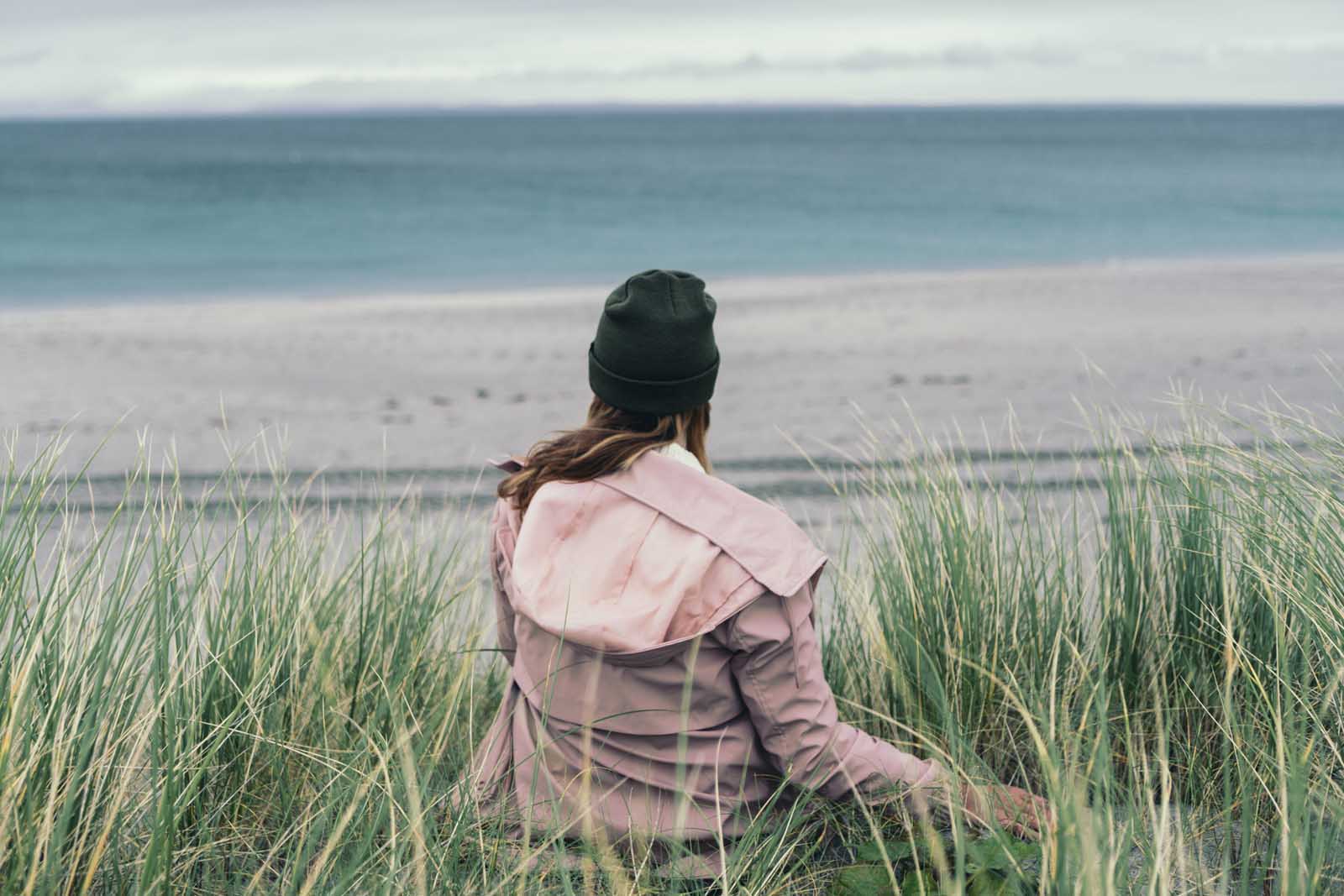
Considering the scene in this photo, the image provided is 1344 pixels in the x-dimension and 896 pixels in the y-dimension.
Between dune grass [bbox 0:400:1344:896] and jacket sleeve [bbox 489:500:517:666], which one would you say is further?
jacket sleeve [bbox 489:500:517:666]

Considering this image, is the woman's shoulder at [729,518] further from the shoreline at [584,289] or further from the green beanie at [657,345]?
the shoreline at [584,289]

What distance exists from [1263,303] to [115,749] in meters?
14.9

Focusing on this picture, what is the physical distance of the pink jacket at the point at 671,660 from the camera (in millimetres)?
1889

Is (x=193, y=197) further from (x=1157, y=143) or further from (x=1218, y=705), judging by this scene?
(x=1157, y=143)

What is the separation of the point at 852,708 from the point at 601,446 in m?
1.06

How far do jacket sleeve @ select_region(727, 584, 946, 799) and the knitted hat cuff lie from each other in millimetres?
387

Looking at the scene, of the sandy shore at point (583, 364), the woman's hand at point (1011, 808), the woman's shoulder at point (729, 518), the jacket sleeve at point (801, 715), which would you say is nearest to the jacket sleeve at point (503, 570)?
the woman's shoulder at point (729, 518)

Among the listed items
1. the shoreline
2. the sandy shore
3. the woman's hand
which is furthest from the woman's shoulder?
the shoreline

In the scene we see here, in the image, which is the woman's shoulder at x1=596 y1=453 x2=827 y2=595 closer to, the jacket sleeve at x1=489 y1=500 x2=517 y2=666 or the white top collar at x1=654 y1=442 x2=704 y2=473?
the white top collar at x1=654 y1=442 x2=704 y2=473

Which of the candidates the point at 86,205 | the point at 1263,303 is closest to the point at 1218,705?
the point at 1263,303

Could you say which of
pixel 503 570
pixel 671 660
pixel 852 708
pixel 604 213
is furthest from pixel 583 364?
pixel 604 213

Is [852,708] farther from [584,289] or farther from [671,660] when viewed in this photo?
[584,289]

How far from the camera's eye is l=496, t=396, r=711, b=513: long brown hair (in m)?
2.03

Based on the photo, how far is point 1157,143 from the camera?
2960 inches
